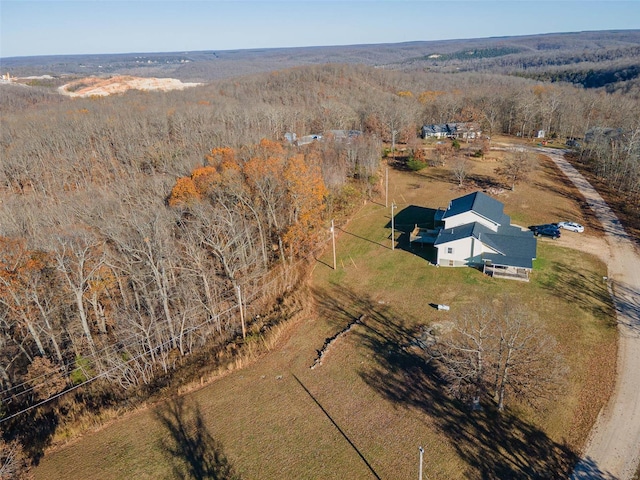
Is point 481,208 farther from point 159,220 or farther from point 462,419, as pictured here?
point 159,220

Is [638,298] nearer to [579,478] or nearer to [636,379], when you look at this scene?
[636,379]

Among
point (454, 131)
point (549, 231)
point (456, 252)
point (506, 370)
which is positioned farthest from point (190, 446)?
point (454, 131)

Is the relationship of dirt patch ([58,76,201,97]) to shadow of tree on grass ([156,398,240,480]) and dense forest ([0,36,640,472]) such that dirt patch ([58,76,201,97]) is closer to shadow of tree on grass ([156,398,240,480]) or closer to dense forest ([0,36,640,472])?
dense forest ([0,36,640,472])

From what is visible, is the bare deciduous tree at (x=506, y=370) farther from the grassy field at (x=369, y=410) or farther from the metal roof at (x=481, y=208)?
the metal roof at (x=481, y=208)

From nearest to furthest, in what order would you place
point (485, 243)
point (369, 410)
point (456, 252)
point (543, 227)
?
point (369, 410)
point (485, 243)
point (456, 252)
point (543, 227)

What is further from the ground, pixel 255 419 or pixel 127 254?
pixel 127 254

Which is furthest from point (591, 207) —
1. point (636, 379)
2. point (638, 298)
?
point (636, 379)
